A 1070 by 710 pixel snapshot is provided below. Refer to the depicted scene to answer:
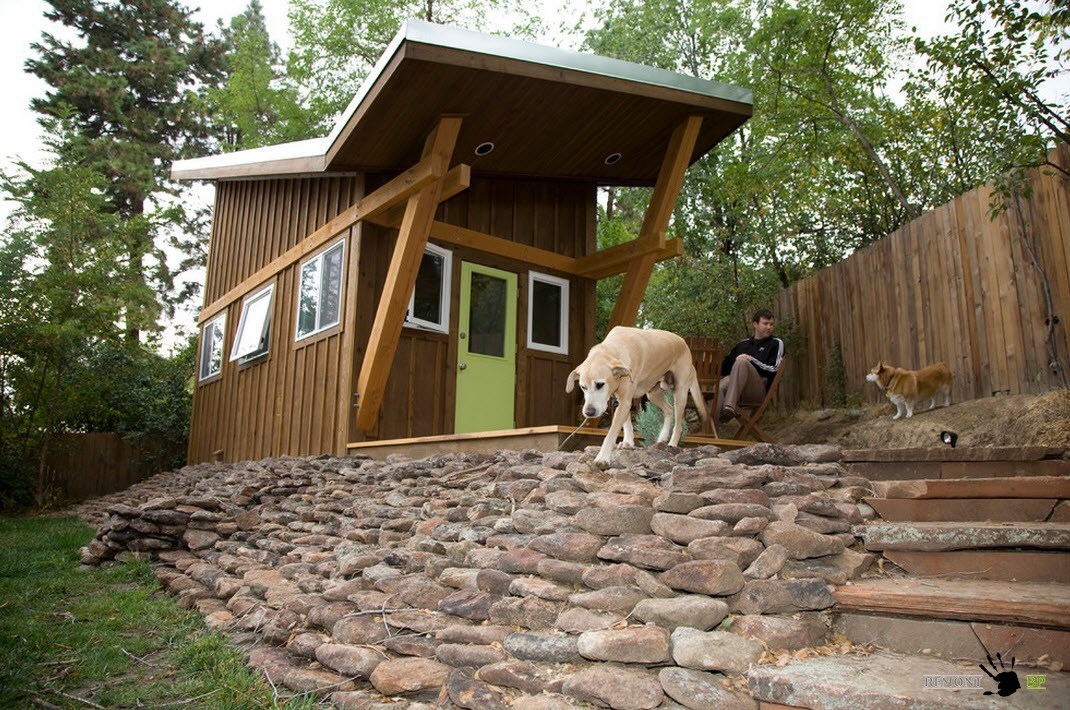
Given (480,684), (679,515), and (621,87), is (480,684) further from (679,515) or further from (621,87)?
(621,87)

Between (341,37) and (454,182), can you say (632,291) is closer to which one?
(454,182)

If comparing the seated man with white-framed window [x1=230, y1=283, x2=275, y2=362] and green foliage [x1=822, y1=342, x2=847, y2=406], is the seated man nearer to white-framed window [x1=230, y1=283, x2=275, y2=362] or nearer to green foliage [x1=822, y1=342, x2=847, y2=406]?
green foliage [x1=822, y1=342, x2=847, y2=406]

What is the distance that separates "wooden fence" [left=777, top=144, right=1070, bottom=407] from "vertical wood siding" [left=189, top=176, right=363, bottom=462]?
5526 millimetres

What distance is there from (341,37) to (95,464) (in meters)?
11.3

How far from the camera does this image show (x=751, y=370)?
241 inches

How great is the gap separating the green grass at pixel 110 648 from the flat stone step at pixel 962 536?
2.33 m

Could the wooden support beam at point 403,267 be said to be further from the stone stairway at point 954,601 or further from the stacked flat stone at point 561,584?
the stone stairway at point 954,601

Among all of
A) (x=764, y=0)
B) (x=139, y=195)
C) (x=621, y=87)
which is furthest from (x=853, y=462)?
(x=139, y=195)

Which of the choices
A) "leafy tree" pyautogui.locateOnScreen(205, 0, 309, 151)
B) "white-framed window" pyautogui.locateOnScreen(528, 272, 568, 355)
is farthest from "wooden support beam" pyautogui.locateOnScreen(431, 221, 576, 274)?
"leafy tree" pyautogui.locateOnScreen(205, 0, 309, 151)

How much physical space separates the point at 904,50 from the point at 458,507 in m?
9.58

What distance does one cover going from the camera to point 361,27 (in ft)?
58.9

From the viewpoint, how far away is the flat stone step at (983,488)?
10.1 feet

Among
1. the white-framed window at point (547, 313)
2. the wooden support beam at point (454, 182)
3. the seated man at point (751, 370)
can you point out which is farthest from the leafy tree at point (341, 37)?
the seated man at point (751, 370)

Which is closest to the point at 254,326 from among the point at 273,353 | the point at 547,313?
the point at 273,353
